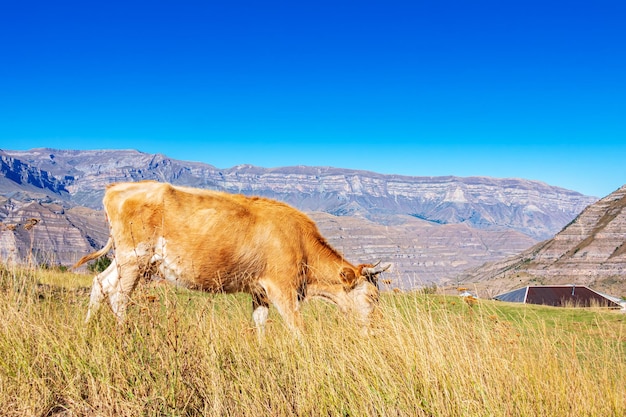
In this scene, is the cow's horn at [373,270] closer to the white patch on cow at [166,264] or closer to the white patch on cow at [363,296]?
the white patch on cow at [363,296]

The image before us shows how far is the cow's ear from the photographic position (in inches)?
320

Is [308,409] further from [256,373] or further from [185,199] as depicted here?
[185,199]

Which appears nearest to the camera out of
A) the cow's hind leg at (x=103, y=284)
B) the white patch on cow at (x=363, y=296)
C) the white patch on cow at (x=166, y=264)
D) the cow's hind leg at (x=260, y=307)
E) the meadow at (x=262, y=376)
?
the meadow at (x=262, y=376)

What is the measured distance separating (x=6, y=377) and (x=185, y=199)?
3.81 m

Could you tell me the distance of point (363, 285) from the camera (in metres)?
8.16

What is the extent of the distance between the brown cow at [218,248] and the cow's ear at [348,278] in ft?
0.06

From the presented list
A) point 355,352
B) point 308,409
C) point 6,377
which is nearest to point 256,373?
point 308,409

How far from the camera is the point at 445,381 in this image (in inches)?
149

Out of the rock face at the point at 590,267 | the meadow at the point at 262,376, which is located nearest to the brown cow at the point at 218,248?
the meadow at the point at 262,376

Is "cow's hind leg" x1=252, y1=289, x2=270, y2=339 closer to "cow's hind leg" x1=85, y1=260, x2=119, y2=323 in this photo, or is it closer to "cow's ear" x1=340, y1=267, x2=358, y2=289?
"cow's ear" x1=340, y1=267, x2=358, y2=289

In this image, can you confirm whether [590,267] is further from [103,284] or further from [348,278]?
[103,284]

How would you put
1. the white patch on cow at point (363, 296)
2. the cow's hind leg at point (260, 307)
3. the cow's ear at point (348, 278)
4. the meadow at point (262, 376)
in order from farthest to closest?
the cow's ear at point (348, 278) < the white patch on cow at point (363, 296) < the cow's hind leg at point (260, 307) < the meadow at point (262, 376)

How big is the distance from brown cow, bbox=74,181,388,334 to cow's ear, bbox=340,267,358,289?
0.06 feet

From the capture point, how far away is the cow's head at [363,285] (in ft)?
26.4
